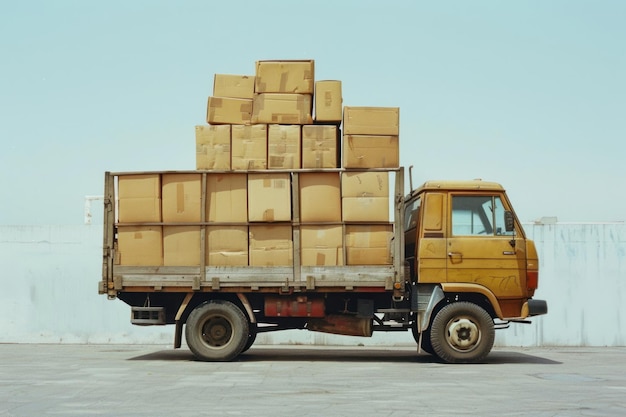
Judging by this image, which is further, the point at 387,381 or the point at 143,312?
the point at 143,312

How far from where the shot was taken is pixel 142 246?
14.4 metres

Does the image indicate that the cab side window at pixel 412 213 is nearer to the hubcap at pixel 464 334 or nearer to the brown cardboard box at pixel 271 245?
the hubcap at pixel 464 334


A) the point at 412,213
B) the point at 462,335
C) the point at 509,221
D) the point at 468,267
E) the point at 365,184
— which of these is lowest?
the point at 462,335

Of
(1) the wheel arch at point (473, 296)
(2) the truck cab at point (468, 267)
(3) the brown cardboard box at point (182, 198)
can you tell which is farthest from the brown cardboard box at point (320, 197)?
(1) the wheel arch at point (473, 296)

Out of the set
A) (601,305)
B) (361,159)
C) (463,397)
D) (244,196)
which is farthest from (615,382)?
(601,305)

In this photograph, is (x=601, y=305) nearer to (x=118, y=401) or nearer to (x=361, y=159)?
(x=361, y=159)

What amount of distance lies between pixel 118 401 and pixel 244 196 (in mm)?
5490

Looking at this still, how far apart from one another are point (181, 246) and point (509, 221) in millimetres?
5296

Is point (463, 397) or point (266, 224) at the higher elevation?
point (266, 224)

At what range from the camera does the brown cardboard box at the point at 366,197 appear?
556 inches

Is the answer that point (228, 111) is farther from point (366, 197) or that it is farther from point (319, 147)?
point (366, 197)

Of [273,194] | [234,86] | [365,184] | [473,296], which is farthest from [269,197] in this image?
[473,296]

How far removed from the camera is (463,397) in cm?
984

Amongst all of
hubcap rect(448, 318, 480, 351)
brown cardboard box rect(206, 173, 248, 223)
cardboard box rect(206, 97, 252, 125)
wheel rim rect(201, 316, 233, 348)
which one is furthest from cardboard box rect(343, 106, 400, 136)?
wheel rim rect(201, 316, 233, 348)
